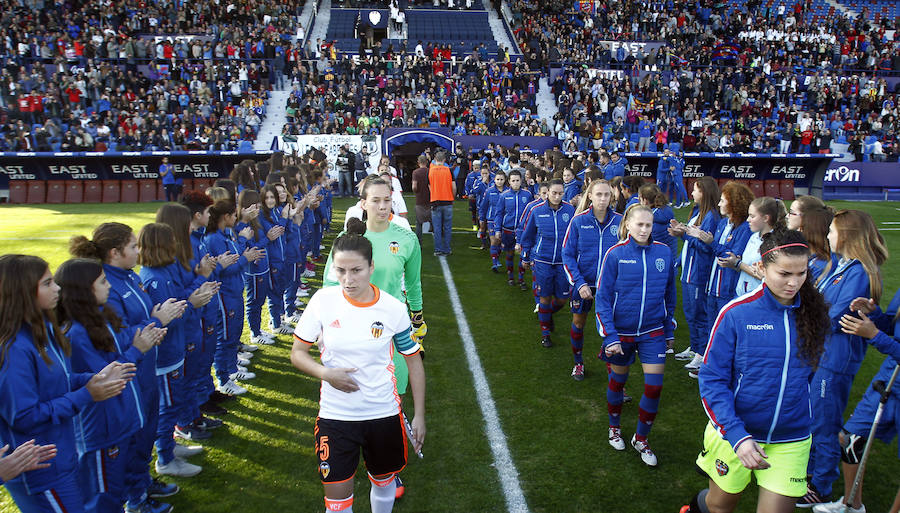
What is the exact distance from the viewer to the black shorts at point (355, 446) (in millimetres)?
3232

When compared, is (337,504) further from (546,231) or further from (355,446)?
(546,231)

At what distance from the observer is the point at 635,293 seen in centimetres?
473

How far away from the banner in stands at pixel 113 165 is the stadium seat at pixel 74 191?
0.25m

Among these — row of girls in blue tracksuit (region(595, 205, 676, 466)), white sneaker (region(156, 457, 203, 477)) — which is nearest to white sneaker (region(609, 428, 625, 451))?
row of girls in blue tracksuit (region(595, 205, 676, 466))

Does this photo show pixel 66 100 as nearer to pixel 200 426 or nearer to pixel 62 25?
pixel 62 25

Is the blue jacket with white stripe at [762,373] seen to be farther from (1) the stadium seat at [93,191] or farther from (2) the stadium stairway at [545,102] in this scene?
(2) the stadium stairway at [545,102]

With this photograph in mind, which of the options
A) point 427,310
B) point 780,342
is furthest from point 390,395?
point 427,310

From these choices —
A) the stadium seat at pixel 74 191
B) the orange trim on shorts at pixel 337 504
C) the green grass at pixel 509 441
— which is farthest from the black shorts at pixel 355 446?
the stadium seat at pixel 74 191

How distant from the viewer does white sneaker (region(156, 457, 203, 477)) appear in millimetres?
4664

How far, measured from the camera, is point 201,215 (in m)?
5.52

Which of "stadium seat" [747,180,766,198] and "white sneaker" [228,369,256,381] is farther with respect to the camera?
"stadium seat" [747,180,766,198]

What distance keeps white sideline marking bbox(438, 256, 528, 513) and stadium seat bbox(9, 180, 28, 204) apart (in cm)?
2090

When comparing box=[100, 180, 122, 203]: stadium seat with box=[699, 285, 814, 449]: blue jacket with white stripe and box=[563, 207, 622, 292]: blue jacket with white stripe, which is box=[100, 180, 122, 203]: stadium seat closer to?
box=[563, 207, 622, 292]: blue jacket with white stripe

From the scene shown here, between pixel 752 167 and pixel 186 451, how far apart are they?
79.7 feet
